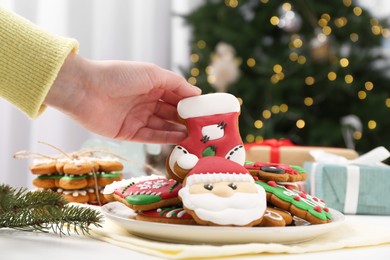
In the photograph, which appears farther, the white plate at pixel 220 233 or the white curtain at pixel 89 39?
the white curtain at pixel 89 39

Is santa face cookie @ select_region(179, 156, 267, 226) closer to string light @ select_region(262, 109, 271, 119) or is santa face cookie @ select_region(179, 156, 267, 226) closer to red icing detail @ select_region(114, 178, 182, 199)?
red icing detail @ select_region(114, 178, 182, 199)

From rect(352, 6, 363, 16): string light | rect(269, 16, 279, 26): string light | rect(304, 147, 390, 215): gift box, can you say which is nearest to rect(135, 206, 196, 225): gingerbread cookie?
rect(304, 147, 390, 215): gift box

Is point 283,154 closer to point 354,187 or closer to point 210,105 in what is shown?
point 354,187

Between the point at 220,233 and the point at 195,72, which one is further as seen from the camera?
the point at 195,72

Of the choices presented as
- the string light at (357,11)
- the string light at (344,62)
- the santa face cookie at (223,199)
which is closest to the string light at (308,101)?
the string light at (344,62)

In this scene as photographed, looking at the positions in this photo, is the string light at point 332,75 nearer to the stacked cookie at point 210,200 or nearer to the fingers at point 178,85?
the fingers at point 178,85

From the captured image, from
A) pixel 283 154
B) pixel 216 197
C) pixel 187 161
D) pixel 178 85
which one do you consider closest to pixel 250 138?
pixel 283 154

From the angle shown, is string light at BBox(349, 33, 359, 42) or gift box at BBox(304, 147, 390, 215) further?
string light at BBox(349, 33, 359, 42)
